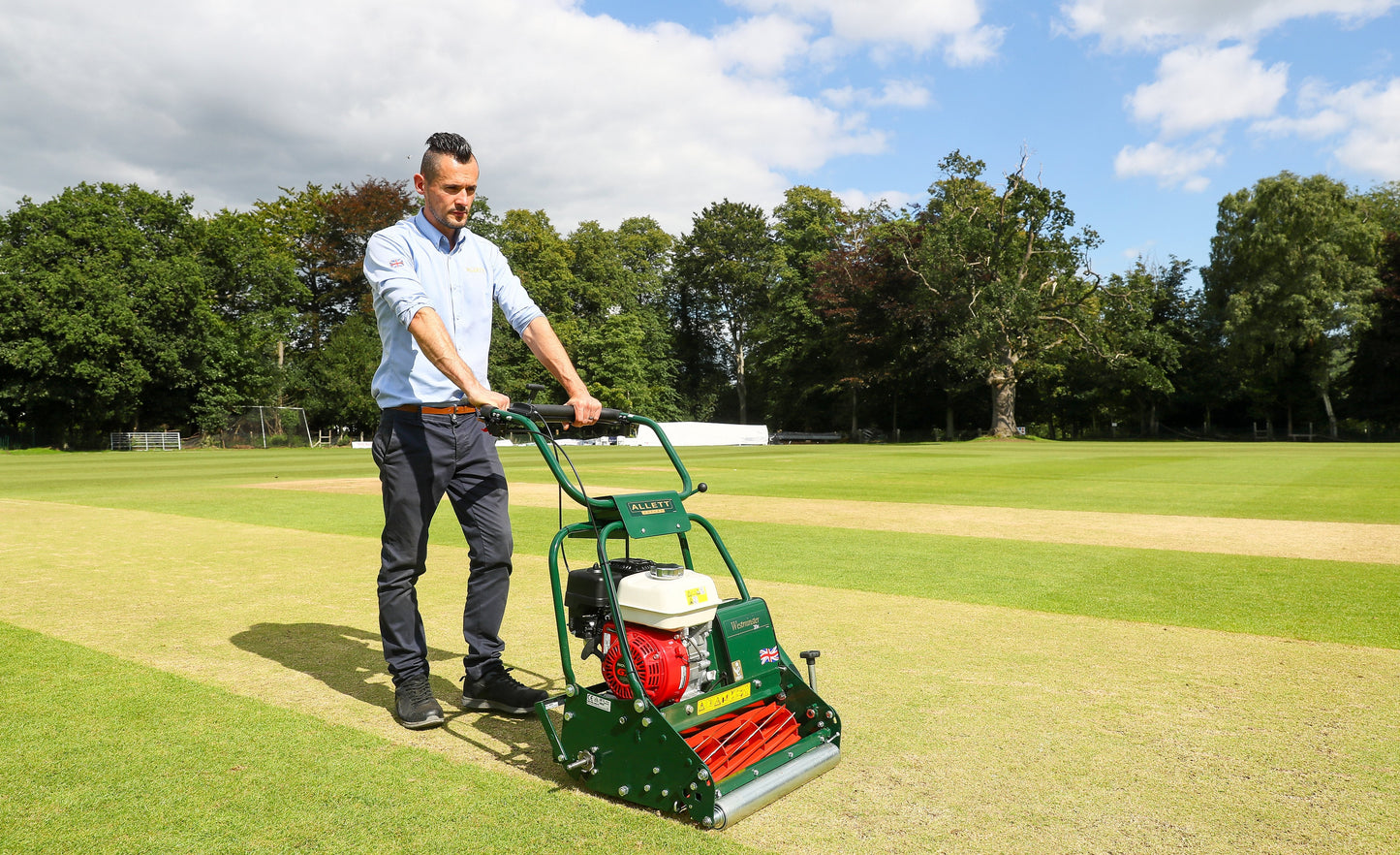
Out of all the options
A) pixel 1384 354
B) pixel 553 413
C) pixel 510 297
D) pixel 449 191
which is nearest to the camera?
pixel 553 413

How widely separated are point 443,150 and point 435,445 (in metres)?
1.25

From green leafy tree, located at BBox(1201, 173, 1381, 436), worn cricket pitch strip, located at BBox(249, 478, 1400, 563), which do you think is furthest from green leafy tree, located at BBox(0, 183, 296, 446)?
green leafy tree, located at BBox(1201, 173, 1381, 436)

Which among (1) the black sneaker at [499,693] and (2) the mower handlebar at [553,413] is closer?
(2) the mower handlebar at [553,413]

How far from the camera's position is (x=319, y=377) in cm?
5391

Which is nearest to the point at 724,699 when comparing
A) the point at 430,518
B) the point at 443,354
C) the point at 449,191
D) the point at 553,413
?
the point at 553,413

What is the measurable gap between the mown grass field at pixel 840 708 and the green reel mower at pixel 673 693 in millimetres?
110

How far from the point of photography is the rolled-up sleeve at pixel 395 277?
3580 millimetres

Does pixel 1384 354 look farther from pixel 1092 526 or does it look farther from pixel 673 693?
pixel 673 693

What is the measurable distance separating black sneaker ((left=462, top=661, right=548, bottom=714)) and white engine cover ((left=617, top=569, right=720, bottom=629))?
0.99m

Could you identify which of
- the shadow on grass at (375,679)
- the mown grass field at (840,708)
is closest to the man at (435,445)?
the shadow on grass at (375,679)

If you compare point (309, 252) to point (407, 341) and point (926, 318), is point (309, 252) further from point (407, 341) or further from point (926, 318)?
point (407, 341)

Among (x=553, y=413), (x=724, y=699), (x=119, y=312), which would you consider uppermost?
(x=119, y=312)

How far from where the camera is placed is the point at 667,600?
3.04m

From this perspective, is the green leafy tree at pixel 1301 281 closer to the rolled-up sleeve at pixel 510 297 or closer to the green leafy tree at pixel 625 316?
the green leafy tree at pixel 625 316
